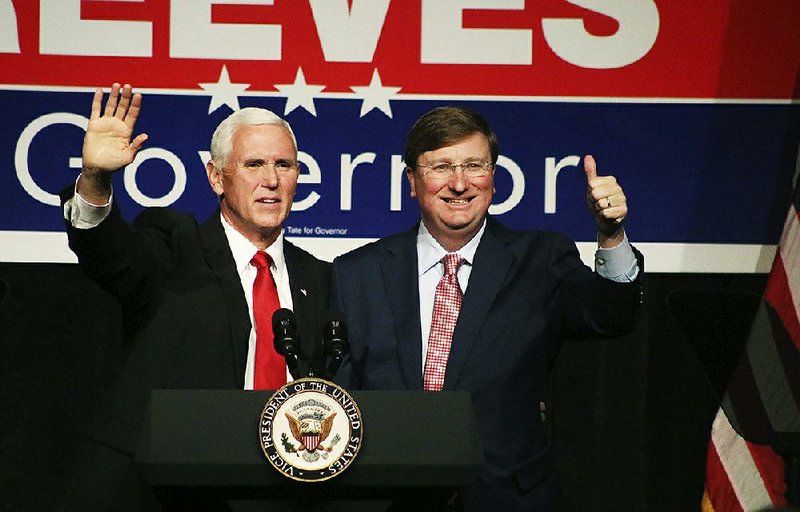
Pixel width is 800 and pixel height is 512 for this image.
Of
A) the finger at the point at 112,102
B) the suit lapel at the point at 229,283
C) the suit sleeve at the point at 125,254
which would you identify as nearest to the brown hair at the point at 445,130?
the suit lapel at the point at 229,283

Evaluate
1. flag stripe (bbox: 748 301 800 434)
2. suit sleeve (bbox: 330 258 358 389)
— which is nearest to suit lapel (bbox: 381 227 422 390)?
suit sleeve (bbox: 330 258 358 389)

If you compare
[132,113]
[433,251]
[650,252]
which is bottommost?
[650,252]

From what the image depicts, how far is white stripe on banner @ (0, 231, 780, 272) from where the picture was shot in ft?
12.1

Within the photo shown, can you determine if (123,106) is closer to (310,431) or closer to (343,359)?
(343,359)

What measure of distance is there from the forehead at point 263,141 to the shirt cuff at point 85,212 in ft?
1.75

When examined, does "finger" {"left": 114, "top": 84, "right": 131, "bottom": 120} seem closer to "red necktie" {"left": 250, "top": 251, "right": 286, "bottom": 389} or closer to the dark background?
"red necktie" {"left": 250, "top": 251, "right": 286, "bottom": 389}

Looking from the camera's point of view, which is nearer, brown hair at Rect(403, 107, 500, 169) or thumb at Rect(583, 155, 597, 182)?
thumb at Rect(583, 155, 597, 182)

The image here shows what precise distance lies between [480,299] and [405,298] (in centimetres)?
19

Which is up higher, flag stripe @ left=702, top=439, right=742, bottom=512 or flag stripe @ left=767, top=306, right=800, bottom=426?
flag stripe @ left=767, top=306, right=800, bottom=426

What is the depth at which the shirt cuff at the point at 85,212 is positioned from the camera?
2.47 m

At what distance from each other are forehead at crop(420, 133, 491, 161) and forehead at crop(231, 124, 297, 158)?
391 millimetres

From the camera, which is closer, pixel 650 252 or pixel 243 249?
pixel 243 249

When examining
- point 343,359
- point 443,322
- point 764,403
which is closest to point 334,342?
point 343,359

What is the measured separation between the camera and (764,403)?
10.7 feet
